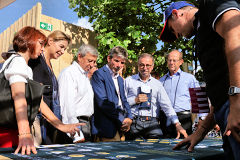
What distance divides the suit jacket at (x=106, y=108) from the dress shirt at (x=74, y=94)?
0.12 metres

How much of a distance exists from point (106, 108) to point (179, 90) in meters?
1.43

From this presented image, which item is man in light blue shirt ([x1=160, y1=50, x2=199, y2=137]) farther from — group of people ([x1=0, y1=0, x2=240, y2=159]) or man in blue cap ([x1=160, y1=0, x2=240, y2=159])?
man in blue cap ([x1=160, y1=0, x2=240, y2=159])

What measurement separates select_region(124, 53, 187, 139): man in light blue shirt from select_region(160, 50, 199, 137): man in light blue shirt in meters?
0.38

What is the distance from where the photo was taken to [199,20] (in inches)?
43.2

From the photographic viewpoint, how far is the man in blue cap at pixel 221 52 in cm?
89

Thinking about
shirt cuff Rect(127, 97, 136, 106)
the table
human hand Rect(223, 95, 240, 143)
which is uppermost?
shirt cuff Rect(127, 97, 136, 106)

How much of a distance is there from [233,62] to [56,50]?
233 centimetres

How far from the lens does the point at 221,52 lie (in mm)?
1028

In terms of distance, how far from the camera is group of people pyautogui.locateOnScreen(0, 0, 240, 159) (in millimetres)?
958

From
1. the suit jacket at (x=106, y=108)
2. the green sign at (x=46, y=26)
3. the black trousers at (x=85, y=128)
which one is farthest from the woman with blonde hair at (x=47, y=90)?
the green sign at (x=46, y=26)

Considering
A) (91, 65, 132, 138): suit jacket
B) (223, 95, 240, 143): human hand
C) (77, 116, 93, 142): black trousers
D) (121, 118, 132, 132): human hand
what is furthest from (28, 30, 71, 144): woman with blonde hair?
(223, 95, 240, 143): human hand

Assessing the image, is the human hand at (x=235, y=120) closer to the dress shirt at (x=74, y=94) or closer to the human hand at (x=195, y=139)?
the human hand at (x=195, y=139)

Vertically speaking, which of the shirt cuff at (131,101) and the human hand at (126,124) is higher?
the shirt cuff at (131,101)

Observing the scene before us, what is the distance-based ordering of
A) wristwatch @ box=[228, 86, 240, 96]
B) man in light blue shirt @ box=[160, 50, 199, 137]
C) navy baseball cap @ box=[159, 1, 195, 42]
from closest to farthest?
1. wristwatch @ box=[228, 86, 240, 96]
2. navy baseball cap @ box=[159, 1, 195, 42]
3. man in light blue shirt @ box=[160, 50, 199, 137]
